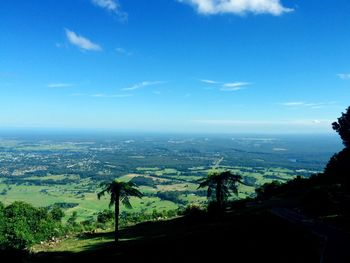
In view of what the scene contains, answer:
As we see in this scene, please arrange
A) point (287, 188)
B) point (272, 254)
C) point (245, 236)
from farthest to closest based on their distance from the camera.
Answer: point (287, 188)
point (245, 236)
point (272, 254)

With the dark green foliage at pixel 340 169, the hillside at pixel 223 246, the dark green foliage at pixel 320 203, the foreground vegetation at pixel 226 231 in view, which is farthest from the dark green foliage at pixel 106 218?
the dark green foliage at pixel 320 203

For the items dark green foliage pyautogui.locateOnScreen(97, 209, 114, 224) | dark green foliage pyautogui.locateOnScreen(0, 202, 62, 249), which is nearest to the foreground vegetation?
dark green foliage pyautogui.locateOnScreen(0, 202, 62, 249)

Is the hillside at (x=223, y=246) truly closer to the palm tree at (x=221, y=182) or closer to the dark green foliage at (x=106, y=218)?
the palm tree at (x=221, y=182)

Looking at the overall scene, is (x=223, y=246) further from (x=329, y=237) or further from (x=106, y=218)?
(x=106, y=218)

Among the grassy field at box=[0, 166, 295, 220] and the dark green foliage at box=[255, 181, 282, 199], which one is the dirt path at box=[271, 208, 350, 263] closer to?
the dark green foliage at box=[255, 181, 282, 199]

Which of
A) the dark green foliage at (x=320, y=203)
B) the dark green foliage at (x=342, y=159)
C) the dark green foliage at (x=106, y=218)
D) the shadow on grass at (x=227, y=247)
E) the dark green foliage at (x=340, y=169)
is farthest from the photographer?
the dark green foliage at (x=106, y=218)

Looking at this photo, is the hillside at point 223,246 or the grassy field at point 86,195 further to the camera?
the grassy field at point 86,195

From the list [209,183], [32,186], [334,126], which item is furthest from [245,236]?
[32,186]

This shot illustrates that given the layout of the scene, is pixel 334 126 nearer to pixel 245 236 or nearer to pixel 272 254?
pixel 245 236
